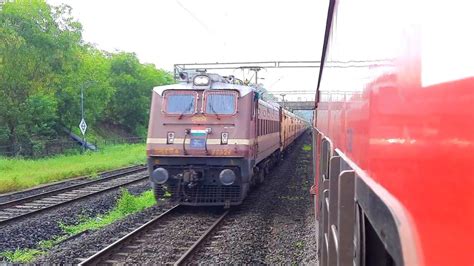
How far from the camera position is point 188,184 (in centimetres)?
1124

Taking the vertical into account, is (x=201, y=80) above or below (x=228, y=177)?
above

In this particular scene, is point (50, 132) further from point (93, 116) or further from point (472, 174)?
point (472, 174)

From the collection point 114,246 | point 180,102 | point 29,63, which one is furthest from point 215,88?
point 29,63

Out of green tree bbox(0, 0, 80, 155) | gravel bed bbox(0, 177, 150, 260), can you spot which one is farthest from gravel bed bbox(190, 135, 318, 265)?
green tree bbox(0, 0, 80, 155)

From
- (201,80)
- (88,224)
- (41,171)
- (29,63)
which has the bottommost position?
(88,224)

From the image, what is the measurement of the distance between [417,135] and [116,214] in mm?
11284

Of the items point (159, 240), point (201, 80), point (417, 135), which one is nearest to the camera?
point (417, 135)

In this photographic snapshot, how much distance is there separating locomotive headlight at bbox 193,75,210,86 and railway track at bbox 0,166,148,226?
469 cm

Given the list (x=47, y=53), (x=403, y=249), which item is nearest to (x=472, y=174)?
(x=403, y=249)

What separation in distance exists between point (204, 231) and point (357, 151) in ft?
25.3

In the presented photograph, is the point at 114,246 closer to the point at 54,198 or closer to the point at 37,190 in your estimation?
the point at 54,198

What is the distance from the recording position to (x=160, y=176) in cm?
1116

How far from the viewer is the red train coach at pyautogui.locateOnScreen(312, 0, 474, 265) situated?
81 centimetres

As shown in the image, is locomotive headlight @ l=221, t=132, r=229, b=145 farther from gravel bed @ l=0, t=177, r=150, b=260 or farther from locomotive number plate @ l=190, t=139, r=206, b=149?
gravel bed @ l=0, t=177, r=150, b=260
